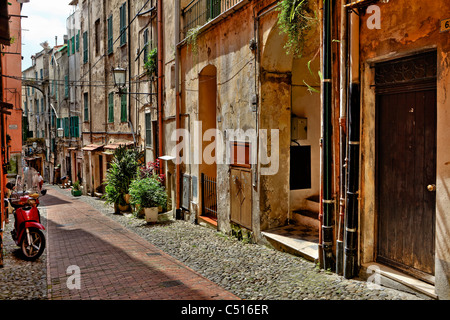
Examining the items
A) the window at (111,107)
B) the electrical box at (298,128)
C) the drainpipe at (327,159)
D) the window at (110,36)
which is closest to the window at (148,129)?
the window at (111,107)

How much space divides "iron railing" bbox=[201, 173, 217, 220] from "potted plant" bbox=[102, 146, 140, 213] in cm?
436

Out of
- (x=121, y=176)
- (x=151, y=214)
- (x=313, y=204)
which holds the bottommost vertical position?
(x=151, y=214)

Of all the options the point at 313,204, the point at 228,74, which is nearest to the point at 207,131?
the point at 228,74

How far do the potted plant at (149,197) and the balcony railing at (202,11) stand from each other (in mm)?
4759

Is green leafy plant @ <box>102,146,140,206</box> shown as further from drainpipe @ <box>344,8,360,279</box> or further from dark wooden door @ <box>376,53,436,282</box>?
dark wooden door @ <box>376,53,436,282</box>

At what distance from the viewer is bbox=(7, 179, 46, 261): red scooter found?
7234 mm

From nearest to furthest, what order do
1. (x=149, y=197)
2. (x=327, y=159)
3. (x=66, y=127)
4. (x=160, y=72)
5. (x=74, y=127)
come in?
(x=327, y=159) < (x=149, y=197) < (x=160, y=72) < (x=74, y=127) < (x=66, y=127)

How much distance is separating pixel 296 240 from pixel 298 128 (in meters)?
2.41

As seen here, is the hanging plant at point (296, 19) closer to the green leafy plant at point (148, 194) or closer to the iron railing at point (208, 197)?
the iron railing at point (208, 197)

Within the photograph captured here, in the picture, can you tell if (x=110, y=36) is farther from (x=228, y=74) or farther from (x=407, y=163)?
(x=407, y=163)

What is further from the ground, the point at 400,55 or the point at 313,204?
the point at 400,55

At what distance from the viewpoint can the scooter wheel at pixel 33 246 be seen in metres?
7.23

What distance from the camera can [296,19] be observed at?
20.9ft
